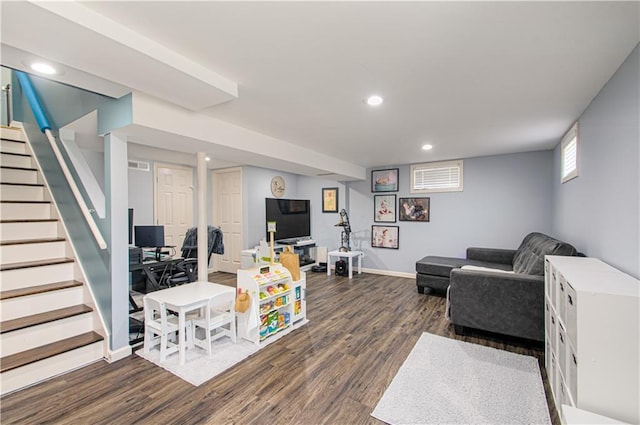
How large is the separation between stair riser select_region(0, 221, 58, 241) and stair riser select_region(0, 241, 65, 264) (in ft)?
0.73

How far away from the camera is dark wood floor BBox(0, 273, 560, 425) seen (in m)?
1.87

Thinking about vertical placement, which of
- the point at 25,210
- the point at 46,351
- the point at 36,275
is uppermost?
the point at 25,210

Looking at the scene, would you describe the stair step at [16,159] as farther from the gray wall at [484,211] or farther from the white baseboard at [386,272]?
the gray wall at [484,211]

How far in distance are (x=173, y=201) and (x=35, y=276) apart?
2917mm

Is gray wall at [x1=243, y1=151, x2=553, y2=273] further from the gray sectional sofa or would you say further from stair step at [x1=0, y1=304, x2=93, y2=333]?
stair step at [x1=0, y1=304, x2=93, y2=333]

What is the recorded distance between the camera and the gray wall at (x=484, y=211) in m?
4.61

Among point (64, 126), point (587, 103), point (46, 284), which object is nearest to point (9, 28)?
point (64, 126)

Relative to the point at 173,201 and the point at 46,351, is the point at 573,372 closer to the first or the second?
the point at 46,351

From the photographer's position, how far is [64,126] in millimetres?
3072

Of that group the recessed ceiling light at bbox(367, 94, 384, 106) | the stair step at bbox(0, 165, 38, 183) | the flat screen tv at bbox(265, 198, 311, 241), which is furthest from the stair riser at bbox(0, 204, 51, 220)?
the recessed ceiling light at bbox(367, 94, 384, 106)

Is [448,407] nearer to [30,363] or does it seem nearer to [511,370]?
[511,370]

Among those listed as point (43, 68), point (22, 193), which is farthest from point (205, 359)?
point (22, 193)

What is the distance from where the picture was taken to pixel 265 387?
2176 mm

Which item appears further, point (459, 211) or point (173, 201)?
point (173, 201)
